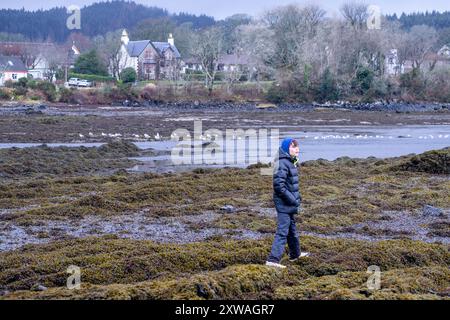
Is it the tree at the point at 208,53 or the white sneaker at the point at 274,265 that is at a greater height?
the tree at the point at 208,53

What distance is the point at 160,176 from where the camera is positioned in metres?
23.8

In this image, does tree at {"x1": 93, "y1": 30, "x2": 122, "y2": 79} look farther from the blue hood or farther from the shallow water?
the blue hood

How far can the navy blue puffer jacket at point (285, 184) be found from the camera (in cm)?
997

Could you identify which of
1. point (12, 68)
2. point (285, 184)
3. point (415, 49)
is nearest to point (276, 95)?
point (415, 49)

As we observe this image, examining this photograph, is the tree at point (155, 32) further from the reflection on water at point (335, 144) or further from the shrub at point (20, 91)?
the reflection on water at point (335, 144)

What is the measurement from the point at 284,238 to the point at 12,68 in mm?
94278

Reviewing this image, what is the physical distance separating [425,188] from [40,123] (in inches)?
1315

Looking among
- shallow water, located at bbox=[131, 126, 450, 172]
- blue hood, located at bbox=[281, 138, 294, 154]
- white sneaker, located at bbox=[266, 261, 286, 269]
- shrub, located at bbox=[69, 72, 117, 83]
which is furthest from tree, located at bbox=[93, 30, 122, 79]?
white sneaker, located at bbox=[266, 261, 286, 269]

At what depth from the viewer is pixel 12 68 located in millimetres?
98562

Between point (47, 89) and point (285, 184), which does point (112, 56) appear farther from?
point (285, 184)

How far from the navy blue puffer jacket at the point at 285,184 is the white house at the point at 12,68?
86429 mm

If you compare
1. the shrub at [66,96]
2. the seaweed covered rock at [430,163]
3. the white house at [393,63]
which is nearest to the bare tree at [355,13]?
the white house at [393,63]
